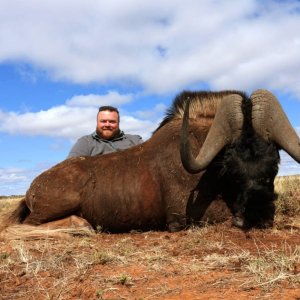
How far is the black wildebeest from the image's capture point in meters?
5.50

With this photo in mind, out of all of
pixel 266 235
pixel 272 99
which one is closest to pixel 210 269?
pixel 266 235

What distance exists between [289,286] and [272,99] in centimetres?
307

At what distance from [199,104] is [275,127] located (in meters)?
1.41

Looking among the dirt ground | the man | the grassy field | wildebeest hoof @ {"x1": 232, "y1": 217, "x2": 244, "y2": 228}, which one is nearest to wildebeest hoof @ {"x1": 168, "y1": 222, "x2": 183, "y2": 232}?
the grassy field

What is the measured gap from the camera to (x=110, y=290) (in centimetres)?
338

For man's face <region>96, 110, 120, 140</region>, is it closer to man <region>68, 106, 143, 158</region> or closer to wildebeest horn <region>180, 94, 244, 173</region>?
man <region>68, 106, 143, 158</region>

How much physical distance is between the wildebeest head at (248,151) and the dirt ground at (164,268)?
35cm

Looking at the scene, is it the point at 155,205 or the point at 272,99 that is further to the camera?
the point at 155,205

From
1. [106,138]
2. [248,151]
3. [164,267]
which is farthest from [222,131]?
[106,138]

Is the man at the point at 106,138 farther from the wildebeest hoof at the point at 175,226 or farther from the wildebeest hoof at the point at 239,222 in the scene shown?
the wildebeest hoof at the point at 239,222

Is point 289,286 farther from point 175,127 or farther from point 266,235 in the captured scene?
point 175,127

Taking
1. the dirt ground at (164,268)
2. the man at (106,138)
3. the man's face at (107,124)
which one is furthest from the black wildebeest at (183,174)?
the man's face at (107,124)

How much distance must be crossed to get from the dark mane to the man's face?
2.12 metres

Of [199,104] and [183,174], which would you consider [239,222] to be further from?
[199,104]
